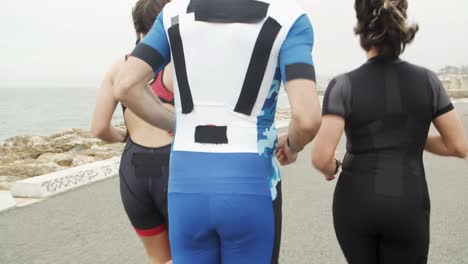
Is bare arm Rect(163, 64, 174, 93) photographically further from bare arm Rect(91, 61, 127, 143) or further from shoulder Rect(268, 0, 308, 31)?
shoulder Rect(268, 0, 308, 31)

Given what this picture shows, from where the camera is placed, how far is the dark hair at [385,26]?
2006 mm

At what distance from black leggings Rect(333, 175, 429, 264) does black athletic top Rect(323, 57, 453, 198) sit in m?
0.06

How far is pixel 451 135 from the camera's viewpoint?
2152 mm

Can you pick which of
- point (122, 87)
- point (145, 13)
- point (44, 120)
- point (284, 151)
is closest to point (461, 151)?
point (284, 151)

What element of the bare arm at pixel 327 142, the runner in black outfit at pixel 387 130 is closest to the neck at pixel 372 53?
the runner in black outfit at pixel 387 130

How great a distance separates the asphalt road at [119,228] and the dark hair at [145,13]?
2594mm

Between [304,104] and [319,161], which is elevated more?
[304,104]

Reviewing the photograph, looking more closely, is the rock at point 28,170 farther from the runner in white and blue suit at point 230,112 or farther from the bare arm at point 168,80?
the runner in white and blue suit at point 230,112

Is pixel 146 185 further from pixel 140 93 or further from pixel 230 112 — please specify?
pixel 230 112

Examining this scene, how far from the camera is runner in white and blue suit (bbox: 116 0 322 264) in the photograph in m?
1.71

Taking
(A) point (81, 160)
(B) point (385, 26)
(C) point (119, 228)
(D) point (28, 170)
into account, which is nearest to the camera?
(B) point (385, 26)

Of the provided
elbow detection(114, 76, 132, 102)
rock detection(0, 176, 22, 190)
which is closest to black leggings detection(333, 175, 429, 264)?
elbow detection(114, 76, 132, 102)

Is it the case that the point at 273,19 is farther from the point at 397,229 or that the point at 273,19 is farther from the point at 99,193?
the point at 99,193

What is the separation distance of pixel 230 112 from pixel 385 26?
2.77 feet
